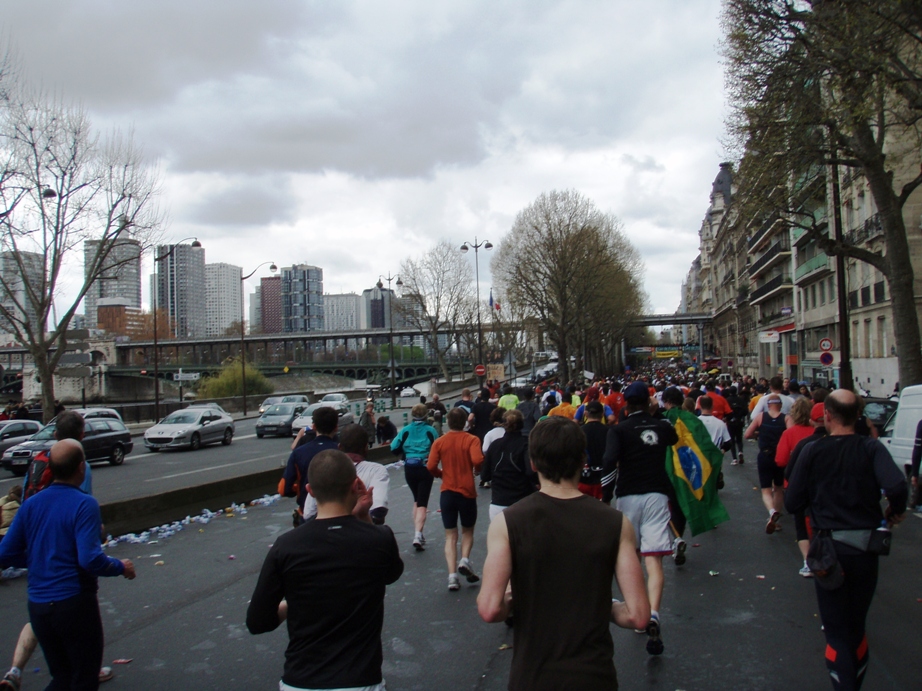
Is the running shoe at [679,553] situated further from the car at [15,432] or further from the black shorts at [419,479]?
the car at [15,432]

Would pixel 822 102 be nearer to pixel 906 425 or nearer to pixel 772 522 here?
pixel 906 425

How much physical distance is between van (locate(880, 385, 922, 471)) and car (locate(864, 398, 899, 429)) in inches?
104

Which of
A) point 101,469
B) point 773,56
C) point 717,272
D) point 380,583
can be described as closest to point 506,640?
point 380,583

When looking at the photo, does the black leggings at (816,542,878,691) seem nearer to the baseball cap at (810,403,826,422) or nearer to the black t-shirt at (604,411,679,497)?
the black t-shirt at (604,411,679,497)

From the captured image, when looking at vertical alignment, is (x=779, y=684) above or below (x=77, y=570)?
below

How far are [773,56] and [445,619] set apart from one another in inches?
596

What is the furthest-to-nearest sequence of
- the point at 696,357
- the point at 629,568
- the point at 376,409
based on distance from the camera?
1. the point at 696,357
2. the point at 376,409
3. the point at 629,568

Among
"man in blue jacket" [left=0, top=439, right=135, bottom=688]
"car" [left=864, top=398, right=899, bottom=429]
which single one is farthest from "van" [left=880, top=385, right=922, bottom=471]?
"man in blue jacket" [left=0, top=439, right=135, bottom=688]

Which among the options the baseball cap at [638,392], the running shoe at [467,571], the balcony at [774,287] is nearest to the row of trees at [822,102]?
the baseball cap at [638,392]

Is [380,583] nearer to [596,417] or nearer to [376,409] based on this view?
[596,417]

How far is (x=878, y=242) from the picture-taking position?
105 ft

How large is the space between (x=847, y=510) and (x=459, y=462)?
3.67m

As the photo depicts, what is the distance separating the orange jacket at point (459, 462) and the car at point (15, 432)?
62.2 ft

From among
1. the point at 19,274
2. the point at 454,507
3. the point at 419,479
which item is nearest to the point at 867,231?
the point at 419,479
